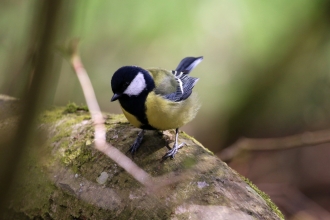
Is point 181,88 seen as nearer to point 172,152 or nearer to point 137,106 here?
point 137,106

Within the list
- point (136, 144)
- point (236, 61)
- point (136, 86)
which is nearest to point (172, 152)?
point (136, 144)

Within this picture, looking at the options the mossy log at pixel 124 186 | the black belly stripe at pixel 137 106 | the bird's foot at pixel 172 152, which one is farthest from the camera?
the black belly stripe at pixel 137 106

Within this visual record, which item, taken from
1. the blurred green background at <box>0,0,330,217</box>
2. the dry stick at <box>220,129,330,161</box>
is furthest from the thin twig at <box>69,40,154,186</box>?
the dry stick at <box>220,129,330,161</box>

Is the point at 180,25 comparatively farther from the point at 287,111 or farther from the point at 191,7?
the point at 287,111

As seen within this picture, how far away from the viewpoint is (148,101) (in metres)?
2.15

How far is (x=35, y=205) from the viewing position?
5.90 feet

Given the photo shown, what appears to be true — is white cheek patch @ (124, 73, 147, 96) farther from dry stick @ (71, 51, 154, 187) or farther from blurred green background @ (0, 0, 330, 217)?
blurred green background @ (0, 0, 330, 217)

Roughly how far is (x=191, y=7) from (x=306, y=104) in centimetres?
211

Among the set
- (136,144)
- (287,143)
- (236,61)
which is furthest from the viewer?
(236,61)

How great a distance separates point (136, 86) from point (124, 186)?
0.72 meters

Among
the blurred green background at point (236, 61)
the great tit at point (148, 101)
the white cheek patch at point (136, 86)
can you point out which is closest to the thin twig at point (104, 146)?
the great tit at point (148, 101)

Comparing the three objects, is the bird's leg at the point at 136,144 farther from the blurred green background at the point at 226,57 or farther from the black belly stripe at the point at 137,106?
the blurred green background at the point at 226,57

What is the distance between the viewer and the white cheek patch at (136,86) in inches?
83.5

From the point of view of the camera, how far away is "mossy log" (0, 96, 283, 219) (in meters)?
1.50
